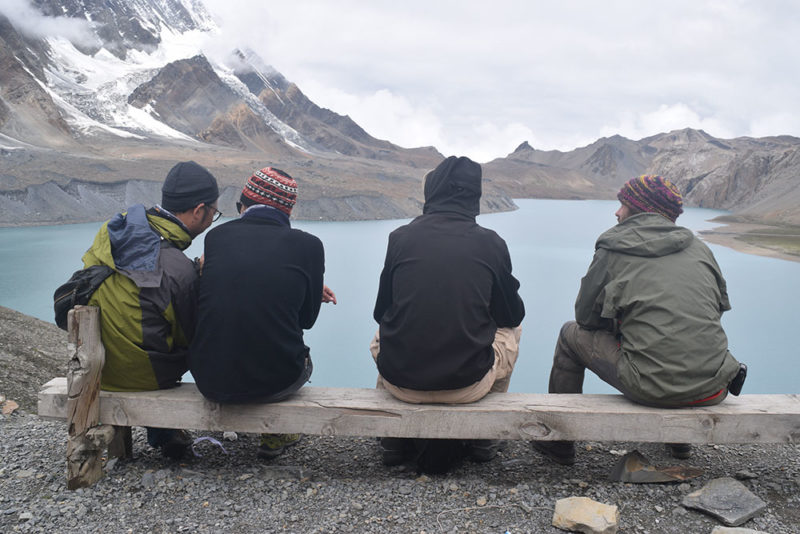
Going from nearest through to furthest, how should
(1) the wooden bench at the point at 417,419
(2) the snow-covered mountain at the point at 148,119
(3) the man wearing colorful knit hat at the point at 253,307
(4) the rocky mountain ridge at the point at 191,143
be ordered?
1. (3) the man wearing colorful knit hat at the point at 253,307
2. (1) the wooden bench at the point at 417,419
3. (4) the rocky mountain ridge at the point at 191,143
4. (2) the snow-covered mountain at the point at 148,119

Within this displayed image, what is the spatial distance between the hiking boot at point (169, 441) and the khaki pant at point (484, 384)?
1097 mm

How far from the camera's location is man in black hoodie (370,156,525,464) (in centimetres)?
280

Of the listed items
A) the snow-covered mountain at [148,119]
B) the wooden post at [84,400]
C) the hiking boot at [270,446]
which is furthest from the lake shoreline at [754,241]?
the wooden post at [84,400]

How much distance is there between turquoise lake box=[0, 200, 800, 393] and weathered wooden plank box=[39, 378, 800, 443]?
15.1 ft

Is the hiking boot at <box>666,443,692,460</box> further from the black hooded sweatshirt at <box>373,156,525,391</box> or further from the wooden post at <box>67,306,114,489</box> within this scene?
the wooden post at <box>67,306,114,489</box>

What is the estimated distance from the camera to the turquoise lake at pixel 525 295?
8305mm

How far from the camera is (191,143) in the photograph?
221 feet

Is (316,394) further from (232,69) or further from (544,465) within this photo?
(232,69)

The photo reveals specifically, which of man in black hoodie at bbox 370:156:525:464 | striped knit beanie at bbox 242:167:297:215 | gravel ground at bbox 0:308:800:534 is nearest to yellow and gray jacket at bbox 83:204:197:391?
striped knit beanie at bbox 242:167:297:215

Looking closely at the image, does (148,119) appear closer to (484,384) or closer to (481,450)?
(481,450)

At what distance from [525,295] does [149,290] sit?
35.3 ft

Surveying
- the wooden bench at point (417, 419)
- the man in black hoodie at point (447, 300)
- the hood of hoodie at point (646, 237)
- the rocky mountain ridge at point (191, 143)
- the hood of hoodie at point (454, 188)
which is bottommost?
the wooden bench at point (417, 419)

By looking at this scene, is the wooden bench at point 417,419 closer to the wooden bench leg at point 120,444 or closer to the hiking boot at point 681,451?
the wooden bench leg at point 120,444

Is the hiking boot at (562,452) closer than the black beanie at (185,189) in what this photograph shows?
No
